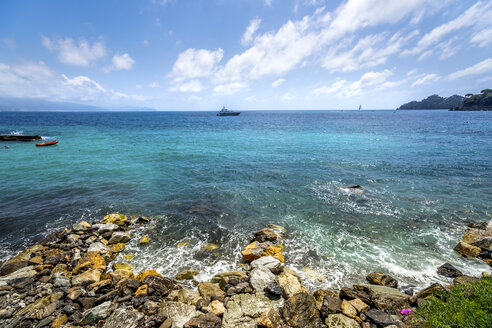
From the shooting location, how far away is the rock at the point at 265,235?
12.7 metres

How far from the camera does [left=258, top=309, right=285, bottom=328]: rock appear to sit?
6.92 m

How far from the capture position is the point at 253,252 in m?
11.2

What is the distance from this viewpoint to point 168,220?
1500cm

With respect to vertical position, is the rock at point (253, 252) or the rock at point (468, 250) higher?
the rock at point (468, 250)

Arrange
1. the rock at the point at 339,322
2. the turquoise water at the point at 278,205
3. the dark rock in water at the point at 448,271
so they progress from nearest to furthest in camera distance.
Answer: the rock at the point at 339,322
the dark rock in water at the point at 448,271
the turquoise water at the point at 278,205

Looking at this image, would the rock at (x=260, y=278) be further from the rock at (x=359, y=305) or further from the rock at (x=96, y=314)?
the rock at (x=96, y=314)

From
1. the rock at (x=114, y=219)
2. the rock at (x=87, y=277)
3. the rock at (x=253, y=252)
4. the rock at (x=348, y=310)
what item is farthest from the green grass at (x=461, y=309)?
the rock at (x=114, y=219)

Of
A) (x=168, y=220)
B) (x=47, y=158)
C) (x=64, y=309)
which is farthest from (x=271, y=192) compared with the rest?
(x=47, y=158)

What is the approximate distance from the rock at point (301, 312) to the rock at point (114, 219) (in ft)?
40.6

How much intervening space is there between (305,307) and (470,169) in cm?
3079

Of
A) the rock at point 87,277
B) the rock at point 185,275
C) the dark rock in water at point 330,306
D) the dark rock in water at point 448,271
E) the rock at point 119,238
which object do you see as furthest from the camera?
the rock at point 119,238

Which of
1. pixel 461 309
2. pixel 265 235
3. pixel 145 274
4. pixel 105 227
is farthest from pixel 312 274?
pixel 105 227

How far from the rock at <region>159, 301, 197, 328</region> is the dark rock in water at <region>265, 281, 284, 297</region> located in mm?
2981

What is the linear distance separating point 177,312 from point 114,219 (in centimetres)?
971
